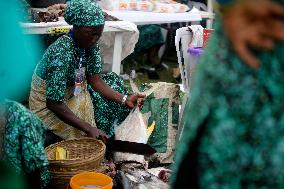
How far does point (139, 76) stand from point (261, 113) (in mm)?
5486

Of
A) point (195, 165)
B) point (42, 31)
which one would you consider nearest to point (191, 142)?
point (195, 165)

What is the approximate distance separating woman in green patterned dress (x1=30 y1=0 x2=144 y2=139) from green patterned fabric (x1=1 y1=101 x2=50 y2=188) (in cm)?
117

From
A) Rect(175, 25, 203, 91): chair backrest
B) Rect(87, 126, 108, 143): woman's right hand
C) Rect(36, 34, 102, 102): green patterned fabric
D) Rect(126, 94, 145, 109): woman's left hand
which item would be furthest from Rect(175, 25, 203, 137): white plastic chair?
Rect(36, 34, 102, 102): green patterned fabric

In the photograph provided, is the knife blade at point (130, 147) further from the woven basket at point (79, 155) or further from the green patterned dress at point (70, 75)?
the green patterned dress at point (70, 75)

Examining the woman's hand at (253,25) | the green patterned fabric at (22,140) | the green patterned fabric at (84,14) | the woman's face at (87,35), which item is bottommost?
the green patterned fabric at (22,140)

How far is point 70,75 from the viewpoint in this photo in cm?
394

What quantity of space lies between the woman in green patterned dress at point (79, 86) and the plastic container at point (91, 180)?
63 centimetres

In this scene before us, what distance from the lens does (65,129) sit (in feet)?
13.1

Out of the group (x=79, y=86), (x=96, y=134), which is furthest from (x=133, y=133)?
(x=79, y=86)

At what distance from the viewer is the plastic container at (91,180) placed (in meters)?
3.16

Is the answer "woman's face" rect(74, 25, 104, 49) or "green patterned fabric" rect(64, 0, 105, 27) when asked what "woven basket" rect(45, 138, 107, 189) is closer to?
"woman's face" rect(74, 25, 104, 49)

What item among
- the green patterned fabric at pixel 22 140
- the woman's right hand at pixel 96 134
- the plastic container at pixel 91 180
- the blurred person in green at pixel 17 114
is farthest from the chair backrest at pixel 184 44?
the green patterned fabric at pixel 22 140

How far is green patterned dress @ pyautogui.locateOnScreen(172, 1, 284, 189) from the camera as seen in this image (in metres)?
1.71

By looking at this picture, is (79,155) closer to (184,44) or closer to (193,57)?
(193,57)
